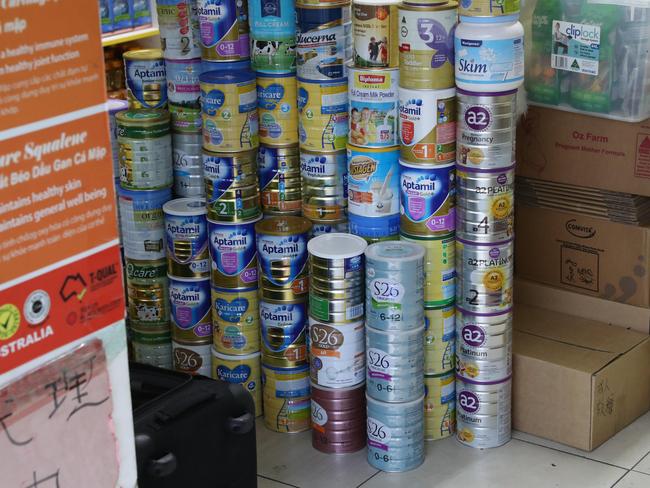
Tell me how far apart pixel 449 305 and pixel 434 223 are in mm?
276

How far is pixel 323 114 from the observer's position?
3168 millimetres

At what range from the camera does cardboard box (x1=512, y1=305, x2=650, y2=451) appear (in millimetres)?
3145

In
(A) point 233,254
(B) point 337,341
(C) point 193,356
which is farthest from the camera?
(C) point 193,356

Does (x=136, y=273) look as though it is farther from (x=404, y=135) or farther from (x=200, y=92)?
(x=404, y=135)

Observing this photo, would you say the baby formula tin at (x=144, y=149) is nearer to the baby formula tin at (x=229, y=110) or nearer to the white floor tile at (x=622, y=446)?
the baby formula tin at (x=229, y=110)

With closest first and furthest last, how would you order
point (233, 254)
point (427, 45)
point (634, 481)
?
point (427, 45) → point (634, 481) → point (233, 254)

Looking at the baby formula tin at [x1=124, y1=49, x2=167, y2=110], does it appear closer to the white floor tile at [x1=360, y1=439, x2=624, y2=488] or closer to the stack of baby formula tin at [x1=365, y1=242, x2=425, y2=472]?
the stack of baby formula tin at [x1=365, y1=242, x2=425, y2=472]

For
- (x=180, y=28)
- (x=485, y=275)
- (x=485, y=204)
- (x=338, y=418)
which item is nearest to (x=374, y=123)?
(x=485, y=204)

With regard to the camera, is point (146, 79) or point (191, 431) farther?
point (146, 79)

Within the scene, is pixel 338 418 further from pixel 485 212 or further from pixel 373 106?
pixel 373 106

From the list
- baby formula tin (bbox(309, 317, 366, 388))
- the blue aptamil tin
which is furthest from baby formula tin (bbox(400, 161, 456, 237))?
the blue aptamil tin

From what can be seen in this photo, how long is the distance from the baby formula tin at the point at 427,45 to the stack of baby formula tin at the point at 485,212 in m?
0.05

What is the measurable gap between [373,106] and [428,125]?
0.18 metres

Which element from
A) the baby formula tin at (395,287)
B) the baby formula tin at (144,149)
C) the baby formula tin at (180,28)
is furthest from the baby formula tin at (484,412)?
the baby formula tin at (180,28)
